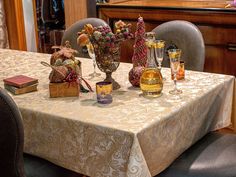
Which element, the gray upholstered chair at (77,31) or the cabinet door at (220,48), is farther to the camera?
the cabinet door at (220,48)

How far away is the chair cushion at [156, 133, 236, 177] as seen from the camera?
175 centimetres

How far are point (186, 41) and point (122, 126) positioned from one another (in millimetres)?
1027

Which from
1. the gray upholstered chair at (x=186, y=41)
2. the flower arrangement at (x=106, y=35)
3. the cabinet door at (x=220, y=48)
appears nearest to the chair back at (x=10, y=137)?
the flower arrangement at (x=106, y=35)

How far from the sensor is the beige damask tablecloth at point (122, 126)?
59.4 inches

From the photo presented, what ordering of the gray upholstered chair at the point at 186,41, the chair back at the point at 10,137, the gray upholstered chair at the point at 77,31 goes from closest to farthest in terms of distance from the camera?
the chair back at the point at 10,137 → the gray upholstered chair at the point at 186,41 → the gray upholstered chair at the point at 77,31

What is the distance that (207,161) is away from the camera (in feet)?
5.91

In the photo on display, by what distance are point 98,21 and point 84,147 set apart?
4.43 feet

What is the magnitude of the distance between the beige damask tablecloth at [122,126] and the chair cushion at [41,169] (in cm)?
7

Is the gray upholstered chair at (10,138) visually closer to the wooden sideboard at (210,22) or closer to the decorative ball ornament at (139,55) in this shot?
the decorative ball ornament at (139,55)

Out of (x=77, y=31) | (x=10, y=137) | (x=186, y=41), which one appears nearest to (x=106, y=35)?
(x=10, y=137)

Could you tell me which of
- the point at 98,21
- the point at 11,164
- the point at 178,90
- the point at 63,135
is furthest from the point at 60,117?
the point at 98,21

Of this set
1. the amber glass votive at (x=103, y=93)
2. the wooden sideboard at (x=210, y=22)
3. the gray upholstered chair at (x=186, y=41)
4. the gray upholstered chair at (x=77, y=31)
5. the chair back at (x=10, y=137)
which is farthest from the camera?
the wooden sideboard at (x=210, y=22)

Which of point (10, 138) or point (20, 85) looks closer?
point (10, 138)

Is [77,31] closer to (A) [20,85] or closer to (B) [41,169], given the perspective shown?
(A) [20,85]
